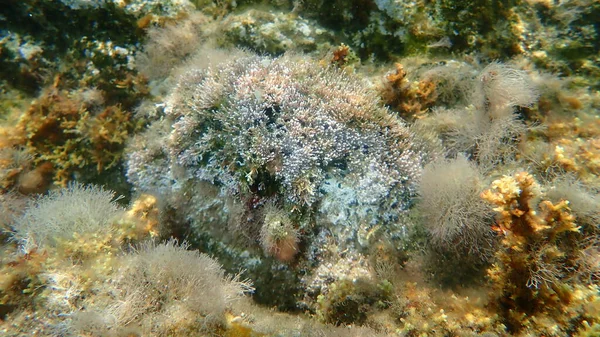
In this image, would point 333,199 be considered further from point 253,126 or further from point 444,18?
point 444,18

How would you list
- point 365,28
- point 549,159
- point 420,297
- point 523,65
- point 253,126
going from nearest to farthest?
1. point 420,297
2. point 549,159
3. point 253,126
4. point 523,65
5. point 365,28

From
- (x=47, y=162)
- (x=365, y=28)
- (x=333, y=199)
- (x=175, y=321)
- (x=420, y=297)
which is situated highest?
(x=365, y=28)

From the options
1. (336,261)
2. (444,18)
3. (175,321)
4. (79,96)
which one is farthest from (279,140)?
(79,96)

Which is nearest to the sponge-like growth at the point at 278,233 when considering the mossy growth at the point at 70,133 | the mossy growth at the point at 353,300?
the mossy growth at the point at 353,300

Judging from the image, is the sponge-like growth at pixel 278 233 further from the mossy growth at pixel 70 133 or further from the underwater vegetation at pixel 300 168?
the mossy growth at pixel 70 133

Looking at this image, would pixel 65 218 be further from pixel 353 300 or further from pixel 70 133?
pixel 353 300
